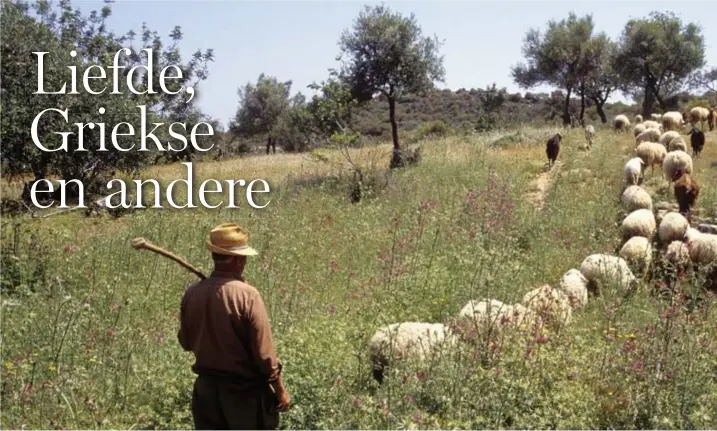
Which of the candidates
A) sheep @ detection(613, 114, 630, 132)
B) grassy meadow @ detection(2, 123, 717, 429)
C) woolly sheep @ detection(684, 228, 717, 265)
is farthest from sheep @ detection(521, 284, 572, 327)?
sheep @ detection(613, 114, 630, 132)

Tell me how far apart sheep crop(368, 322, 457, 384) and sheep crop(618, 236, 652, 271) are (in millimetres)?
4671

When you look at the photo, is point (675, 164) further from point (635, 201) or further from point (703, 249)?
point (703, 249)

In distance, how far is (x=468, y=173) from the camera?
16.5m

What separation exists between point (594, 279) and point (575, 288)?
0.66 m

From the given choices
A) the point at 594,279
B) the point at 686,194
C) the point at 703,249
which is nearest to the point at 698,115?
the point at 686,194

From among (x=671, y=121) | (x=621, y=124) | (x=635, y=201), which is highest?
(x=621, y=124)

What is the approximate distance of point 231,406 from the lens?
4.21 meters

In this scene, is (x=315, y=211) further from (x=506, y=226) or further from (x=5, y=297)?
(x=5, y=297)

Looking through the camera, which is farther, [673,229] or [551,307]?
[673,229]

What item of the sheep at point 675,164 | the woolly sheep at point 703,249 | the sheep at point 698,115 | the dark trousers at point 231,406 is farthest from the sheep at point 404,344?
the sheep at point 698,115

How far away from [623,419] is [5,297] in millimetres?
7020

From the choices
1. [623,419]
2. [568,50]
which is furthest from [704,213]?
[568,50]

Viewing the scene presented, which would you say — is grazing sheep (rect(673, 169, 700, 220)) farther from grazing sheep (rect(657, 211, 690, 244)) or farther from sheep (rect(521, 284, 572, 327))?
sheep (rect(521, 284, 572, 327))

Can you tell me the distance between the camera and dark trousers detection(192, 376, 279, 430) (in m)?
4.21
